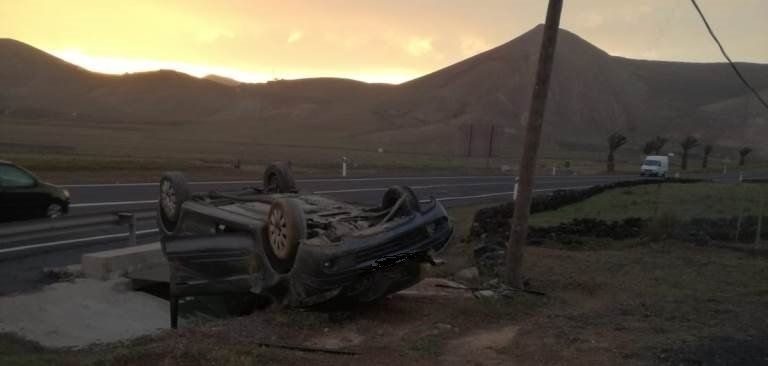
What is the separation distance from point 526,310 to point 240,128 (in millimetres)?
115682

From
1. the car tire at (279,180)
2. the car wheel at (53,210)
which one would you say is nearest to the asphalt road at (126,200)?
the car wheel at (53,210)

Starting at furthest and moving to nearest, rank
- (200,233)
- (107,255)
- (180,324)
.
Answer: (107,255) < (180,324) < (200,233)

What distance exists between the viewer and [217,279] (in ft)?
22.3

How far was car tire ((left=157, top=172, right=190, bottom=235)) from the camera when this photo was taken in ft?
25.3

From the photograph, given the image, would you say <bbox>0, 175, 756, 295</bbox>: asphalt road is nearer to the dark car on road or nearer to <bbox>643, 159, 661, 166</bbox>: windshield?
the dark car on road

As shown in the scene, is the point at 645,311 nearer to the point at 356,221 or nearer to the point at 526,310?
the point at 526,310

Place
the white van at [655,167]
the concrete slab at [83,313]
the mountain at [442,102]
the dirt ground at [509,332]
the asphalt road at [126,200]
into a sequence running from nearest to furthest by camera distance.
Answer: the dirt ground at [509,332] → the concrete slab at [83,313] → the asphalt road at [126,200] → the white van at [655,167] → the mountain at [442,102]

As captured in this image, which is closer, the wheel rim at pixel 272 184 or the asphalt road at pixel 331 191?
the wheel rim at pixel 272 184

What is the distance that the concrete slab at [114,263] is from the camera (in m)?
9.13

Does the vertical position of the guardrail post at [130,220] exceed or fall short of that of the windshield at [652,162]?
it falls short

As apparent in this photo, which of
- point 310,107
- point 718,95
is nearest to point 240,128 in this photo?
point 310,107

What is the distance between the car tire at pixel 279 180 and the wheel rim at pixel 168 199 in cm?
132

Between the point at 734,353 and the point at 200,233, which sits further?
the point at 200,233

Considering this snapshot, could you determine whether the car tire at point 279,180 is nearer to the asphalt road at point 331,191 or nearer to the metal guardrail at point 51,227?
the metal guardrail at point 51,227
